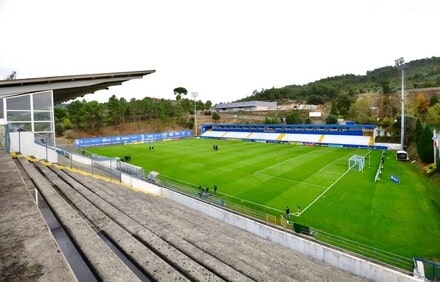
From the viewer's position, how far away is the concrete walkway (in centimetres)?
310

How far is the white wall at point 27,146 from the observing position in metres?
15.6

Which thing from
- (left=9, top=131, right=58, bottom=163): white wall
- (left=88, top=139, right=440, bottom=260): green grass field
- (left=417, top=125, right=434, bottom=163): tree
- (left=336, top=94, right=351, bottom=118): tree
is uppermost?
(left=336, top=94, right=351, bottom=118): tree

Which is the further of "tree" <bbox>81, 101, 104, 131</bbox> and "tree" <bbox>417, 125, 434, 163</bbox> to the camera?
"tree" <bbox>81, 101, 104, 131</bbox>

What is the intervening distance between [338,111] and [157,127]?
57.8 m

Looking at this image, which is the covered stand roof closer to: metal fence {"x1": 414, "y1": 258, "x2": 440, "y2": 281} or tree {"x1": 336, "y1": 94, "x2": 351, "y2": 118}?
metal fence {"x1": 414, "y1": 258, "x2": 440, "y2": 281}

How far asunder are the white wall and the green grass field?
1130 cm

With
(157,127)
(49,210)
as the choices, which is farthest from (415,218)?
(157,127)

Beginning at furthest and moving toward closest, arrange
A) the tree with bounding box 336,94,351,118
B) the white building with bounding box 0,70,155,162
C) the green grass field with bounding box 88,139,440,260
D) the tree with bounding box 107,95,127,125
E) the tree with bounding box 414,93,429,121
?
1. the tree with bounding box 336,94,351,118
2. the tree with bounding box 107,95,127,125
3. the tree with bounding box 414,93,429,121
4. the white building with bounding box 0,70,155,162
5. the green grass field with bounding box 88,139,440,260

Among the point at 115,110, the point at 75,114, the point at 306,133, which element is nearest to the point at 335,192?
the point at 306,133

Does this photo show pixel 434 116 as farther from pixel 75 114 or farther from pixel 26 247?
pixel 75 114

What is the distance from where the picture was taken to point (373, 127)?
47.8 m

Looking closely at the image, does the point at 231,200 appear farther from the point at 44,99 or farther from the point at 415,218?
the point at 44,99

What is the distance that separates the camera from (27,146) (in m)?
16.0

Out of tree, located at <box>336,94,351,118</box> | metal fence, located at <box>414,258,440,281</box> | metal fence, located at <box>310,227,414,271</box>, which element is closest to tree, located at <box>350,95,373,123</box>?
tree, located at <box>336,94,351,118</box>
